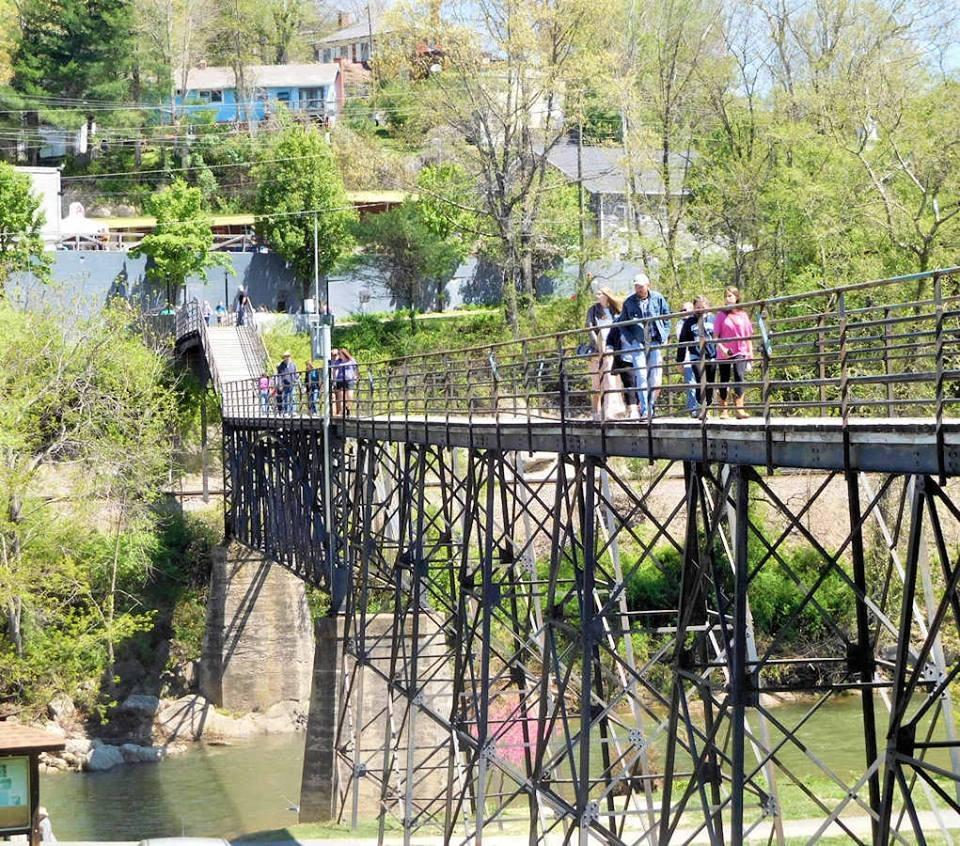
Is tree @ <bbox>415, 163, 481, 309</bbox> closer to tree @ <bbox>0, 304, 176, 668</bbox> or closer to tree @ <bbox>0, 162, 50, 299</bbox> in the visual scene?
tree @ <bbox>0, 162, 50, 299</bbox>

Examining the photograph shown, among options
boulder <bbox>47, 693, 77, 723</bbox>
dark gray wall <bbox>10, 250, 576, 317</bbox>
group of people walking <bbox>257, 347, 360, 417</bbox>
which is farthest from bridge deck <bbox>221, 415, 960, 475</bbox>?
dark gray wall <bbox>10, 250, 576, 317</bbox>

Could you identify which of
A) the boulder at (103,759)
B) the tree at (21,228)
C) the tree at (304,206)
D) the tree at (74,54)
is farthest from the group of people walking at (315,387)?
the tree at (74,54)

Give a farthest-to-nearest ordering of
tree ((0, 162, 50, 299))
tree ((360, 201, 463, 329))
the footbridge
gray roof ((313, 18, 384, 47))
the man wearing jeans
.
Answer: gray roof ((313, 18, 384, 47))
tree ((360, 201, 463, 329))
tree ((0, 162, 50, 299))
the man wearing jeans
the footbridge

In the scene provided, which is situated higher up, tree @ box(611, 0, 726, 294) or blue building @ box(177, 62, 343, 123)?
blue building @ box(177, 62, 343, 123)

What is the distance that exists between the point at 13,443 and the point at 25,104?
50037 millimetres

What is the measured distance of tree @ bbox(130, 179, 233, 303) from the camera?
209 ft

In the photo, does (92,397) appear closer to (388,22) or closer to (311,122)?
(388,22)

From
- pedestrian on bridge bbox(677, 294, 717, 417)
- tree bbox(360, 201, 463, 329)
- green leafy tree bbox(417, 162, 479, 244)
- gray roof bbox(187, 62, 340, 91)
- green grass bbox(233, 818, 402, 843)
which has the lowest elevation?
green grass bbox(233, 818, 402, 843)

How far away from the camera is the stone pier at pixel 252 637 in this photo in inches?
1654

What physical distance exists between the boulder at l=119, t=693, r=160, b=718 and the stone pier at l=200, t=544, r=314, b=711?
1.36 meters

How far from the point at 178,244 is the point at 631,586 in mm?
26962

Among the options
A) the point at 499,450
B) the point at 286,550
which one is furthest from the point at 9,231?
the point at 499,450

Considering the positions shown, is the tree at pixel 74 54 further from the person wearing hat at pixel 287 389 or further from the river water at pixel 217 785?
the river water at pixel 217 785

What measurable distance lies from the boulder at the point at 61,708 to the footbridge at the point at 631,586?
575cm
